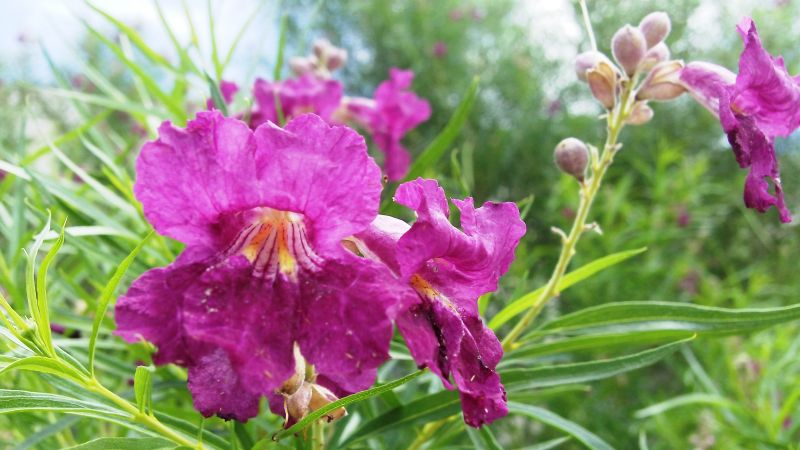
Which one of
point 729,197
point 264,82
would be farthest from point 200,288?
point 729,197

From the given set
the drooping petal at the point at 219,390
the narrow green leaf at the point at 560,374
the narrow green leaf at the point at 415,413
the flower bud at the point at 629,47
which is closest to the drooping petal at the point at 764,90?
the flower bud at the point at 629,47

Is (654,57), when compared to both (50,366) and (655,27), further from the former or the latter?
(50,366)

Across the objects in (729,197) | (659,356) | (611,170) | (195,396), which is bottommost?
(729,197)

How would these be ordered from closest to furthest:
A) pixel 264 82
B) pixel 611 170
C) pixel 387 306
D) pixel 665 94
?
1. pixel 387 306
2. pixel 665 94
3. pixel 264 82
4. pixel 611 170

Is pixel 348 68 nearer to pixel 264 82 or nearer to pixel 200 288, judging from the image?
pixel 264 82

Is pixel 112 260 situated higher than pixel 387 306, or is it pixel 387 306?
pixel 387 306

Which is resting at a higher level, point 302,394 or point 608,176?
point 302,394

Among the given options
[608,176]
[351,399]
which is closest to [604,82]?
[351,399]
